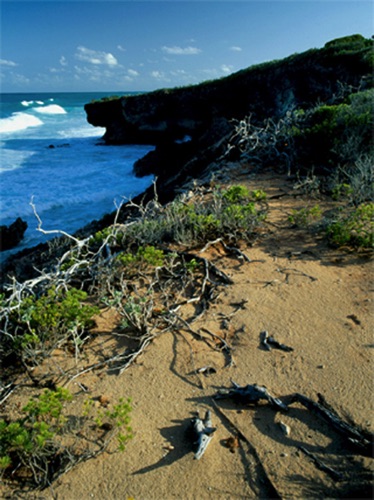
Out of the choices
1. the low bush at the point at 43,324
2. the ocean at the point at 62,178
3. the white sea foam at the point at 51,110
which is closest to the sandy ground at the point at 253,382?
the low bush at the point at 43,324

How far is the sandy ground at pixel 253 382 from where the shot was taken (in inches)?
83.8

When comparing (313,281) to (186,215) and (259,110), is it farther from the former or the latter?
(259,110)

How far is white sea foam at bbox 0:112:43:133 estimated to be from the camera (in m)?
38.0

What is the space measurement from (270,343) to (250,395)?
0.63 m

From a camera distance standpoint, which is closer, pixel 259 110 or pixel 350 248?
pixel 350 248

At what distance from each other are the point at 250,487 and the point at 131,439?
73cm

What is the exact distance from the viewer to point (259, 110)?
18.0 meters

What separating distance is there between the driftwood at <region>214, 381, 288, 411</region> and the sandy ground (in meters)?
0.04

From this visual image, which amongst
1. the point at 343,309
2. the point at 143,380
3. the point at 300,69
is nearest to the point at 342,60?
the point at 300,69

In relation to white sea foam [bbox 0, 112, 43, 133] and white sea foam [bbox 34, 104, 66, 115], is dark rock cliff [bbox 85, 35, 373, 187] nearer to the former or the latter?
white sea foam [bbox 0, 112, 43, 133]

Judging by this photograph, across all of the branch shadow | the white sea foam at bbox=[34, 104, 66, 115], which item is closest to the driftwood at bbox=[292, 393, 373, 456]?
the branch shadow

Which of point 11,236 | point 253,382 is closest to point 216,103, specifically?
point 11,236

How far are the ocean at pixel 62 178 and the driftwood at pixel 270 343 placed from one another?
211cm

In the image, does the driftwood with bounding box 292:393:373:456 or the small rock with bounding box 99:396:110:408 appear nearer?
the driftwood with bounding box 292:393:373:456
